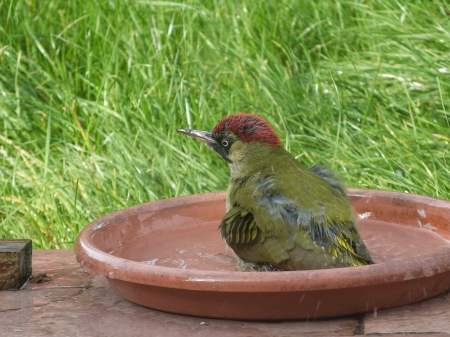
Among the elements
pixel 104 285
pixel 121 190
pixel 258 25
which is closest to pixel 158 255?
pixel 104 285

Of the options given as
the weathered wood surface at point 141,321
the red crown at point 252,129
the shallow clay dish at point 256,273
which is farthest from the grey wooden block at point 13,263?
the red crown at point 252,129

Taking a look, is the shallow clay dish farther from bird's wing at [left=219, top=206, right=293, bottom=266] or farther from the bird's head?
the bird's head

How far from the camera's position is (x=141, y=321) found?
301 centimetres

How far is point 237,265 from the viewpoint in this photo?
11.3ft

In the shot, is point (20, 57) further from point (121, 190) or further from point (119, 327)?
point (119, 327)

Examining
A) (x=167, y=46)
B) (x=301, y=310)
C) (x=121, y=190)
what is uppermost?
(x=167, y=46)

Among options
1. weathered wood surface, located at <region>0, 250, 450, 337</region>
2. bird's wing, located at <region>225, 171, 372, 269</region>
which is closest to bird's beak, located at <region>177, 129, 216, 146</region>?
bird's wing, located at <region>225, 171, 372, 269</region>

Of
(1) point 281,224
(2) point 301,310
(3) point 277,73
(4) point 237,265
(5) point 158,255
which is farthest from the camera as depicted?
(3) point 277,73

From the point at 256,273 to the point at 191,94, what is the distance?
121 inches

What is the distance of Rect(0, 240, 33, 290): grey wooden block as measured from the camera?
340 cm

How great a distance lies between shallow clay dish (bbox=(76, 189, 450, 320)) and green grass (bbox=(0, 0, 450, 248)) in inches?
33.1

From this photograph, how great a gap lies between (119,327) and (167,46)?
11.5 feet

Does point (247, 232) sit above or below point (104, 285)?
above

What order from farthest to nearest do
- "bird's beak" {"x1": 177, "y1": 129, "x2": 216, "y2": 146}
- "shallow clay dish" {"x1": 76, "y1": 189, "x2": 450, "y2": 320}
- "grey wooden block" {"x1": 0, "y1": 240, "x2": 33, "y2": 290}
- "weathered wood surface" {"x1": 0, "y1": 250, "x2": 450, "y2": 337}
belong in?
"bird's beak" {"x1": 177, "y1": 129, "x2": 216, "y2": 146}, "grey wooden block" {"x1": 0, "y1": 240, "x2": 33, "y2": 290}, "weathered wood surface" {"x1": 0, "y1": 250, "x2": 450, "y2": 337}, "shallow clay dish" {"x1": 76, "y1": 189, "x2": 450, "y2": 320}
